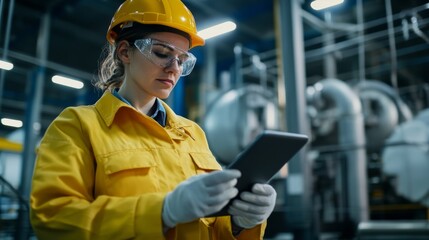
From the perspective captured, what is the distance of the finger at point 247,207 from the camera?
1070 mm

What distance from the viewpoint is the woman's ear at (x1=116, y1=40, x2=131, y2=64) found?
1.36 m

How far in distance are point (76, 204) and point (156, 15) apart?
0.67 meters

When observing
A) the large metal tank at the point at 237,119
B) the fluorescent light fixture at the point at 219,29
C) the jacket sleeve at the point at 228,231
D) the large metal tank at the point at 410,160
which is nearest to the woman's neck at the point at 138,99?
the jacket sleeve at the point at 228,231

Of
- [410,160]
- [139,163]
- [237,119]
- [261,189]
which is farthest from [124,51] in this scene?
[237,119]

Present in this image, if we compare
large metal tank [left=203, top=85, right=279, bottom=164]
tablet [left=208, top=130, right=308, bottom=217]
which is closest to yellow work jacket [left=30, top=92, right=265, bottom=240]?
tablet [left=208, top=130, right=308, bottom=217]

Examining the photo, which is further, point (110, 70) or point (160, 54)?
point (110, 70)

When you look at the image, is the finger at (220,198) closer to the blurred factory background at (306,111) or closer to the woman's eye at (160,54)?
the woman's eye at (160,54)

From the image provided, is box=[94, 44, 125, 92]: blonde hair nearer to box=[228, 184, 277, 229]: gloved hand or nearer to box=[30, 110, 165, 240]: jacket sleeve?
box=[30, 110, 165, 240]: jacket sleeve

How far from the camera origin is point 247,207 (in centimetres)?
108

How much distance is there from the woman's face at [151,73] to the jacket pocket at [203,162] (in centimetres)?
24

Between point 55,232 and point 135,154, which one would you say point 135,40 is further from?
point 55,232

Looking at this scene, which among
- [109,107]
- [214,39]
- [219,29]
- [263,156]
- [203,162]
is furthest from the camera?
[214,39]

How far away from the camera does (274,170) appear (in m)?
1.17

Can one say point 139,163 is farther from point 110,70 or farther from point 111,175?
point 110,70
